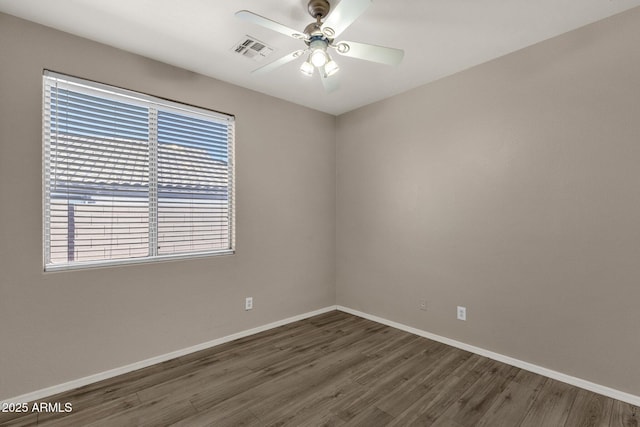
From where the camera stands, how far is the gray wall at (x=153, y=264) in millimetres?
2035

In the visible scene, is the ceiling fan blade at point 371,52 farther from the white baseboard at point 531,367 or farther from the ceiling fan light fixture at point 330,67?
the white baseboard at point 531,367

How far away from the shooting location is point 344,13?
1.59 metres

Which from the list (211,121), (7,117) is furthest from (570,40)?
(7,117)

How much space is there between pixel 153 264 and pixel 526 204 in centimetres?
319

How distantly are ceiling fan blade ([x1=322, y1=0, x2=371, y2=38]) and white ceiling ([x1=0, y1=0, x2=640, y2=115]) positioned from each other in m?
0.31

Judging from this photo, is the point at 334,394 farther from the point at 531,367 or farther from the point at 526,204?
the point at 526,204

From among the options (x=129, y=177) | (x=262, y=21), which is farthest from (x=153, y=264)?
(x=262, y=21)

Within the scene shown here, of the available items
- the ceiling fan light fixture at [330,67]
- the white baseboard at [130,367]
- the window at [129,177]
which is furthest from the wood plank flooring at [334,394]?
the ceiling fan light fixture at [330,67]

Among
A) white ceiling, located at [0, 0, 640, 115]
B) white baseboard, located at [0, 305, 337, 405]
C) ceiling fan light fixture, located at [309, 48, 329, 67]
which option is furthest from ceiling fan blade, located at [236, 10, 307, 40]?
white baseboard, located at [0, 305, 337, 405]

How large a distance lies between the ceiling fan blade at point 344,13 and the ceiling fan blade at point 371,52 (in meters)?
0.11

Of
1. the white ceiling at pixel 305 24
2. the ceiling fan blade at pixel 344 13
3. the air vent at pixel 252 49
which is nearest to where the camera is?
the ceiling fan blade at pixel 344 13

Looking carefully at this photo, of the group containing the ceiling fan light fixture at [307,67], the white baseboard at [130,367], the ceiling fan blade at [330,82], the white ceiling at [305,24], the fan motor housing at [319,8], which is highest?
the white ceiling at [305,24]

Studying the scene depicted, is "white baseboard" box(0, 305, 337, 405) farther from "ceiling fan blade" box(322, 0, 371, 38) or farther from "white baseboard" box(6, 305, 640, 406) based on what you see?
"ceiling fan blade" box(322, 0, 371, 38)

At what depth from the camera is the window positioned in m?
2.22
